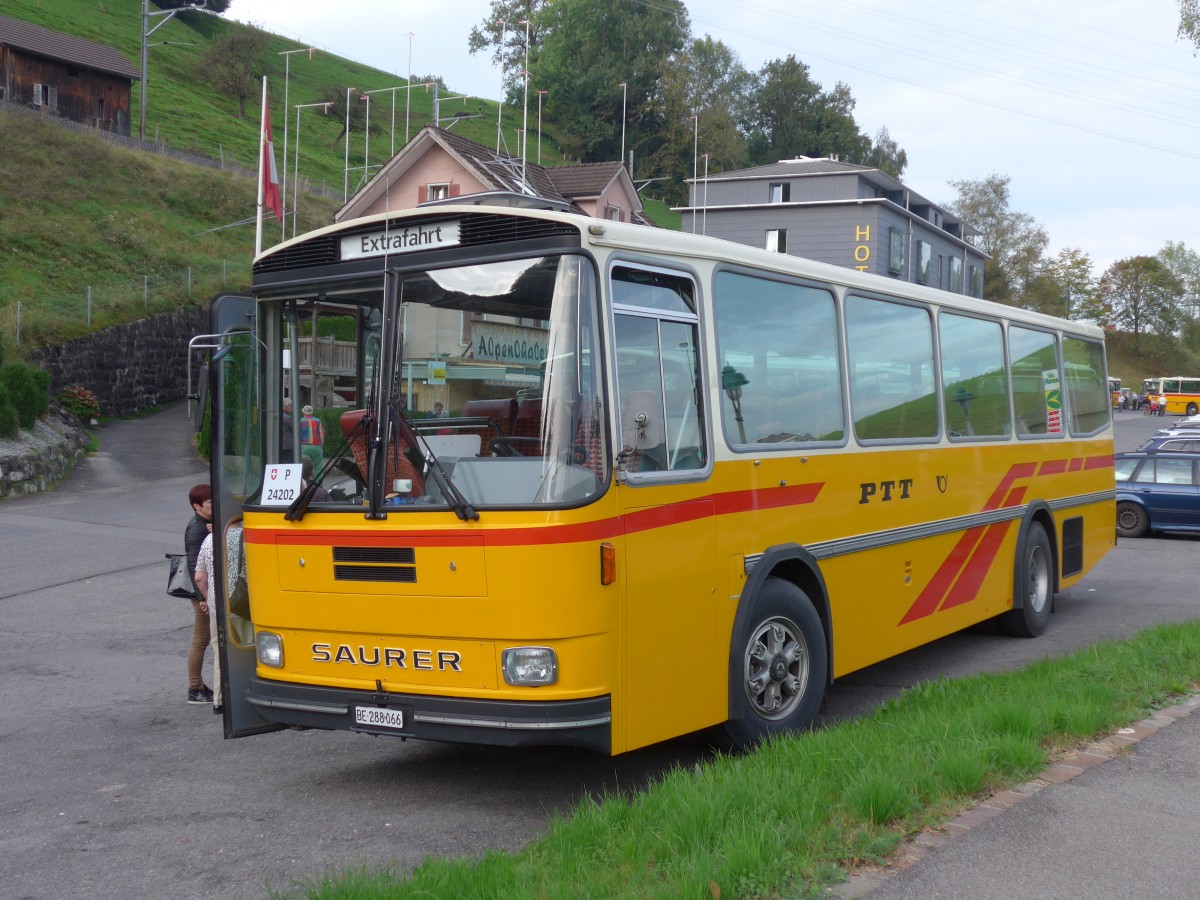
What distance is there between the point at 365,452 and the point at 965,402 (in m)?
5.67

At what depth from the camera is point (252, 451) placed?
22.0 ft

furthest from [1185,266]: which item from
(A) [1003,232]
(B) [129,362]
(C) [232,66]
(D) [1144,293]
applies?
(B) [129,362]

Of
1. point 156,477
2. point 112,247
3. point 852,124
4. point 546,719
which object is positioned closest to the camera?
point 546,719

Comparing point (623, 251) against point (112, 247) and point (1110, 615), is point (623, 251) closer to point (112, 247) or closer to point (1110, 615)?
point (1110, 615)

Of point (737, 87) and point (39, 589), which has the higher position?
point (737, 87)

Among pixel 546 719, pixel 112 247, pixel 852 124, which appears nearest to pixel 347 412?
pixel 546 719

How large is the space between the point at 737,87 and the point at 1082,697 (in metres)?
120

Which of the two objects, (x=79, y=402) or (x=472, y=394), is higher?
(x=79, y=402)

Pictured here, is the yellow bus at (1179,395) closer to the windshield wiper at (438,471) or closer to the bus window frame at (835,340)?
the bus window frame at (835,340)

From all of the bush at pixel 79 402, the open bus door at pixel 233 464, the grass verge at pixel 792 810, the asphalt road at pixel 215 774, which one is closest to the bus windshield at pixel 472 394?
the open bus door at pixel 233 464

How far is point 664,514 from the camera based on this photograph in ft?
19.8

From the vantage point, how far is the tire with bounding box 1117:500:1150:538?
20203 mm

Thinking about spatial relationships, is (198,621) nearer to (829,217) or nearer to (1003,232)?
(829,217)

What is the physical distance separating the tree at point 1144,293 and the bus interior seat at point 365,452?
123783 mm
